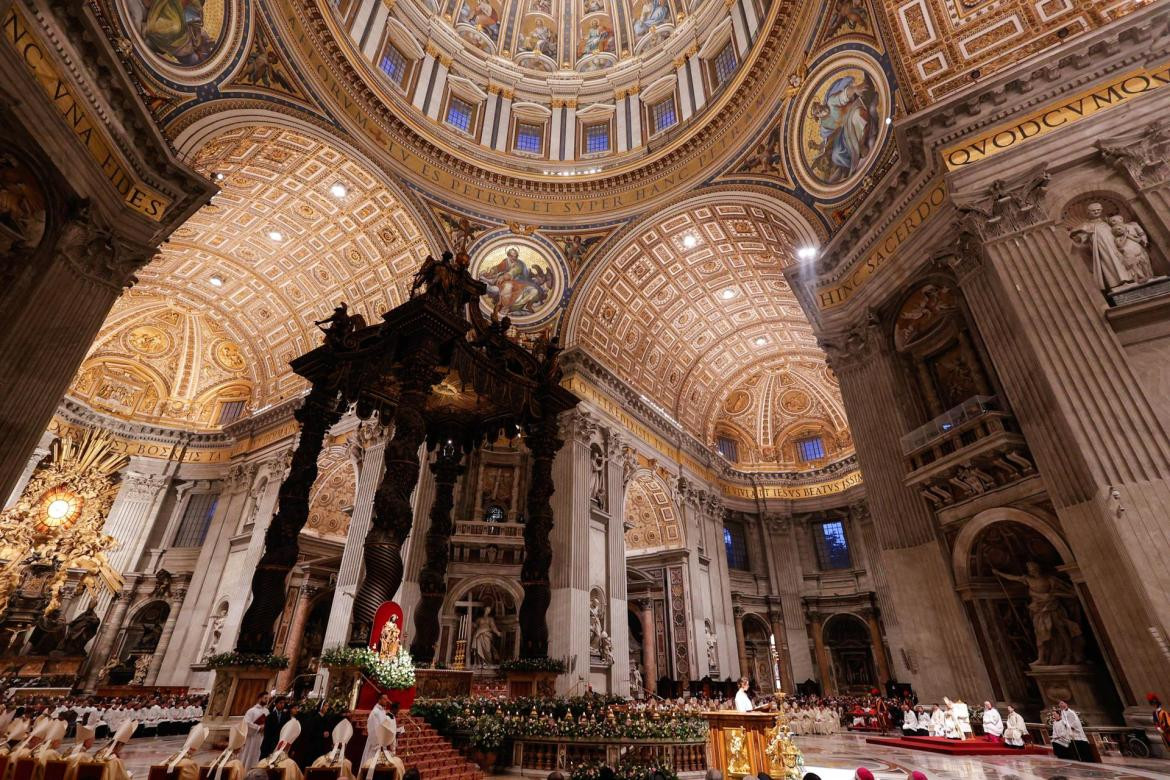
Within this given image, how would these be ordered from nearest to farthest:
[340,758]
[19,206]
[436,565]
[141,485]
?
[340,758] < [19,206] < [436,565] < [141,485]

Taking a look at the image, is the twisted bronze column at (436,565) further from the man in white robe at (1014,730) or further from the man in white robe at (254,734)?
the man in white robe at (1014,730)

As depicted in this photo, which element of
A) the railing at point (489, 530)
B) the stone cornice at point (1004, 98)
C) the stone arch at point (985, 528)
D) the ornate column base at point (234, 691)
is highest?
the stone cornice at point (1004, 98)

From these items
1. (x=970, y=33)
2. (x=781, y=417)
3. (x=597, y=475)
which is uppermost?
(x=781, y=417)

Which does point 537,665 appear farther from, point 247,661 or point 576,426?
point 576,426

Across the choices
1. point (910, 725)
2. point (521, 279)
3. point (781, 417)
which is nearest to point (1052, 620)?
point (910, 725)

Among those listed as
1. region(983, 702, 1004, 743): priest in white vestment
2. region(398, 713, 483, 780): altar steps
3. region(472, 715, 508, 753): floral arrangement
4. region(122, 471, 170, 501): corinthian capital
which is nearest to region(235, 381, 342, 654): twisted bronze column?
region(398, 713, 483, 780): altar steps

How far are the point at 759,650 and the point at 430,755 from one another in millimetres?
19461

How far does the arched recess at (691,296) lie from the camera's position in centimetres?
1608

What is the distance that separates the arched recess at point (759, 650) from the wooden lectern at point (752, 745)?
17084 mm

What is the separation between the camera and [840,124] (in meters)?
12.3

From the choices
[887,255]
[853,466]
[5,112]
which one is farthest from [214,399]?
[853,466]

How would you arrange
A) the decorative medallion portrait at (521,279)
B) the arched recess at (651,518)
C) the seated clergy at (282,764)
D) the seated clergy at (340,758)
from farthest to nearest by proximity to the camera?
the arched recess at (651,518) → the decorative medallion portrait at (521,279) → the seated clergy at (340,758) → the seated clergy at (282,764)

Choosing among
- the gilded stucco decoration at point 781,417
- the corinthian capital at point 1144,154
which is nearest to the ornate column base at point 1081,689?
the corinthian capital at point 1144,154

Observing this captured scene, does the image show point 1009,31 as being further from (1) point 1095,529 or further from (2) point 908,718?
(2) point 908,718
